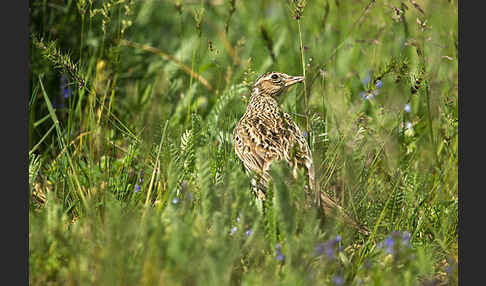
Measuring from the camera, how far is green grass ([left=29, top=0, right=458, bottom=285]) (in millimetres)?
2801

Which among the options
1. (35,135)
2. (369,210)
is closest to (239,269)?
(369,210)

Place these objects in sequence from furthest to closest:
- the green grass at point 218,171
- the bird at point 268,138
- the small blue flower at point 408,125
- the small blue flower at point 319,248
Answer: the small blue flower at point 408,125 < the bird at point 268,138 < the small blue flower at point 319,248 < the green grass at point 218,171

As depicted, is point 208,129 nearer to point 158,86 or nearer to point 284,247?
point 158,86

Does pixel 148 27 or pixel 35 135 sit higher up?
pixel 148 27

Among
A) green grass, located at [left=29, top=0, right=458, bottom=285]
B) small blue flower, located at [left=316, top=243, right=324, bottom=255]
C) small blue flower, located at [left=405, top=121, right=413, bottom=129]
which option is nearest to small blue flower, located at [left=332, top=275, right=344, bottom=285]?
green grass, located at [left=29, top=0, right=458, bottom=285]

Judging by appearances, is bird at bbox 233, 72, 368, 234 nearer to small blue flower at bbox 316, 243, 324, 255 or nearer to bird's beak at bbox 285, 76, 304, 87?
bird's beak at bbox 285, 76, 304, 87

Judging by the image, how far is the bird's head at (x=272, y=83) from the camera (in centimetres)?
470

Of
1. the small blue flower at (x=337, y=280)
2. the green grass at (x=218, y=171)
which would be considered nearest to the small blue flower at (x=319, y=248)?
the green grass at (x=218, y=171)

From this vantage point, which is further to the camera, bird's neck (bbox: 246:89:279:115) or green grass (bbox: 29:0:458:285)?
bird's neck (bbox: 246:89:279:115)

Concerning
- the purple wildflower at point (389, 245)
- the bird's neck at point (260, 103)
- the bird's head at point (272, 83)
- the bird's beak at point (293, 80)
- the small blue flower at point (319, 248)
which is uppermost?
the bird's beak at point (293, 80)

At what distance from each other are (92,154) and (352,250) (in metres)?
1.97

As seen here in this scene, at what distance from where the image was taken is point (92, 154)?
4355 mm

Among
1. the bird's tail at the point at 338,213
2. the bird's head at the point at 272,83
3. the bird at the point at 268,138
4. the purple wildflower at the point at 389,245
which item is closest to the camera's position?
the purple wildflower at the point at 389,245

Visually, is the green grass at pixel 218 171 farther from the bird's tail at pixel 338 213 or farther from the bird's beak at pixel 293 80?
the bird's beak at pixel 293 80
